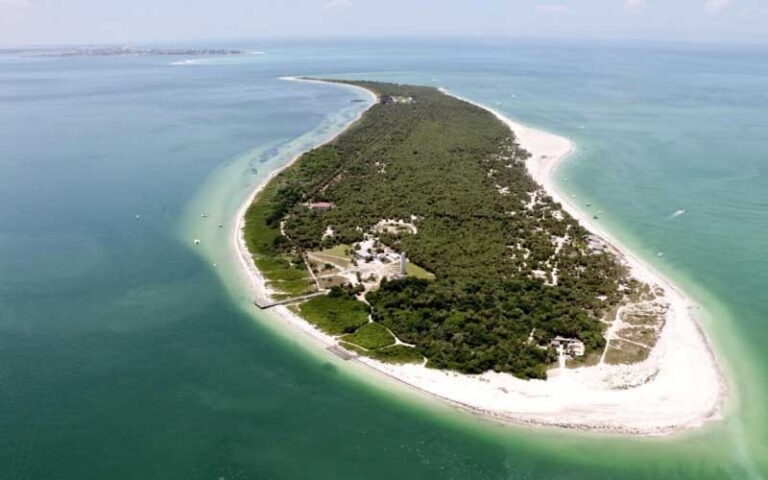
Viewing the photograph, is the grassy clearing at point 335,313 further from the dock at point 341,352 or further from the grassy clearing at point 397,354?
the grassy clearing at point 397,354

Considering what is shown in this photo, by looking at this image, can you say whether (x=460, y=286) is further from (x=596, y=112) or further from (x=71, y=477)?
(x=596, y=112)

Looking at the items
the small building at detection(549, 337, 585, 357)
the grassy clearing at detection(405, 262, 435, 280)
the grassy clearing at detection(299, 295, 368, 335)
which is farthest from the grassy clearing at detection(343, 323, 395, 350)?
the small building at detection(549, 337, 585, 357)

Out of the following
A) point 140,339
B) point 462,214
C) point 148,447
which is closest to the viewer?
point 148,447

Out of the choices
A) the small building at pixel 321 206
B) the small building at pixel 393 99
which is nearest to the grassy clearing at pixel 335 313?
the small building at pixel 321 206

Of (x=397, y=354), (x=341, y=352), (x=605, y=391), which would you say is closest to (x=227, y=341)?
(x=341, y=352)

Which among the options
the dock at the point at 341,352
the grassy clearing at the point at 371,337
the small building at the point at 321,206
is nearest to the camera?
the dock at the point at 341,352

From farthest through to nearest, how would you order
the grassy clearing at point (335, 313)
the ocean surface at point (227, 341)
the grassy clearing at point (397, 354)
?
1. the grassy clearing at point (335, 313)
2. the grassy clearing at point (397, 354)
3. the ocean surface at point (227, 341)

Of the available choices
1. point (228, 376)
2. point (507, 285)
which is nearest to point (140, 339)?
point (228, 376)

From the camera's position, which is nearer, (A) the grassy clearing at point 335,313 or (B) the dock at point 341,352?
(B) the dock at point 341,352
